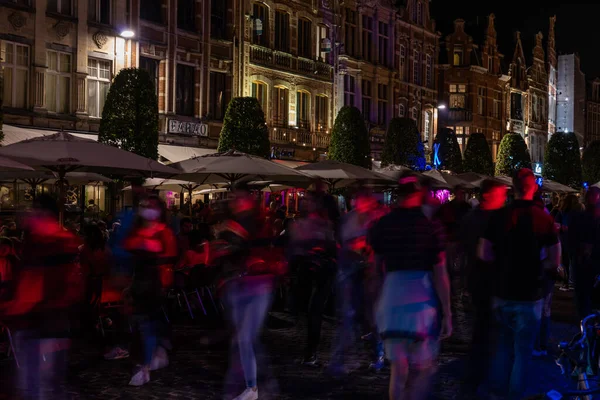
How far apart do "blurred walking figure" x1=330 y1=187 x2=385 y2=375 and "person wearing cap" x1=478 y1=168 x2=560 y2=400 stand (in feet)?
7.77

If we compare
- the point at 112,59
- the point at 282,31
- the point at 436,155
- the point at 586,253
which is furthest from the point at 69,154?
the point at 436,155

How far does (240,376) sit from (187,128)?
2123 centimetres

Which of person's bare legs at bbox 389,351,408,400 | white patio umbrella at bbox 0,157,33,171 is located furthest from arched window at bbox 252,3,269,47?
person's bare legs at bbox 389,351,408,400

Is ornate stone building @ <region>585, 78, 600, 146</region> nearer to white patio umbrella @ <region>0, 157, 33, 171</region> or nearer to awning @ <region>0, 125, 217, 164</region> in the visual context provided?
awning @ <region>0, 125, 217, 164</region>

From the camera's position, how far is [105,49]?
25.6m

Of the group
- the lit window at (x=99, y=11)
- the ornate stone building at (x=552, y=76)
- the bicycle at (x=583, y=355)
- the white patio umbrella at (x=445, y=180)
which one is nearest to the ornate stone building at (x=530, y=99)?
the ornate stone building at (x=552, y=76)

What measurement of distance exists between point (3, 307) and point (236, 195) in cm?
230

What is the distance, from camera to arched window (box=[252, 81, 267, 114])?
106 ft

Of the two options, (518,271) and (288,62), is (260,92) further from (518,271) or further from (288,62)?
(518,271)

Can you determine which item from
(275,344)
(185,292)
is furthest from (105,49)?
(275,344)

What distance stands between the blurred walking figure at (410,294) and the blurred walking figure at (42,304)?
2.56m

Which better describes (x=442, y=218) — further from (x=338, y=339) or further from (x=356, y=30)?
(x=356, y=30)

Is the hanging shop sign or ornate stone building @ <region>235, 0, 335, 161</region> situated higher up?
ornate stone building @ <region>235, 0, 335, 161</region>

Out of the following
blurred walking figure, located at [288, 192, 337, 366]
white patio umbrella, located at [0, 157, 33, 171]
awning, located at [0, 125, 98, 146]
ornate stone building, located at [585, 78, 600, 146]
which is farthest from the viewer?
ornate stone building, located at [585, 78, 600, 146]
